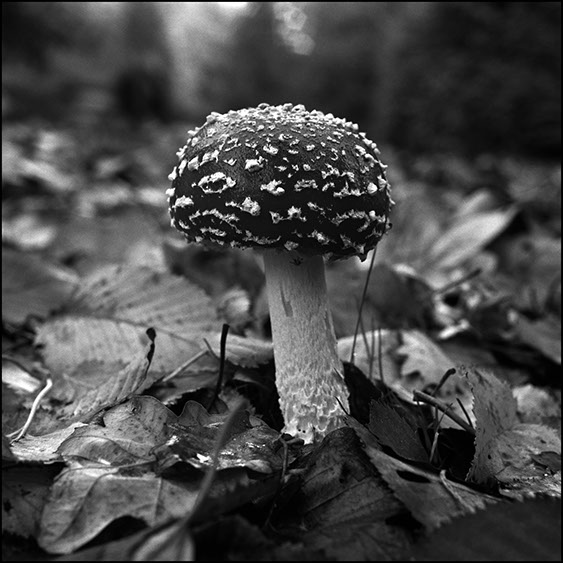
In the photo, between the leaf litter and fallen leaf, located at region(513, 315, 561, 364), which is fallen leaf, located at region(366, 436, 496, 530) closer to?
the leaf litter

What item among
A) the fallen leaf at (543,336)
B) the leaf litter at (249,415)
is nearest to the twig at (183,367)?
the leaf litter at (249,415)

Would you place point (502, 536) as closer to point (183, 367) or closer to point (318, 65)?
point (183, 367)

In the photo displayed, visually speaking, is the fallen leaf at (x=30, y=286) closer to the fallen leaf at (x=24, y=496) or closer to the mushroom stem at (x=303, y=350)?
the mushroom stem at (x=303, y=350)

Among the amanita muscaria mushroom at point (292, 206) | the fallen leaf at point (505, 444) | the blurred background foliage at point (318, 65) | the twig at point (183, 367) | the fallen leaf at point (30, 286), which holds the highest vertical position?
the blurred background foliage at point (318, 65)

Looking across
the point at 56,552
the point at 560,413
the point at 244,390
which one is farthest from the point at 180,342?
the point at 560,413

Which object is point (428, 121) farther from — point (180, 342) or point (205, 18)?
point (205, 18)

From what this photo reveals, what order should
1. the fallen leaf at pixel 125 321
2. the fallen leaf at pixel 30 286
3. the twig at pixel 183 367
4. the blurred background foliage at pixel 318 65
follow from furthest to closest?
the blurred background foliage at pixel 318 65, the fallen leaf at pixel 30 286, the fallen leaf at pixel 125 321, the twig at pixel 183 367

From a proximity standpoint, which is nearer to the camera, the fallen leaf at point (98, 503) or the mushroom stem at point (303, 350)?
the fallen leaf at point (98, 503)

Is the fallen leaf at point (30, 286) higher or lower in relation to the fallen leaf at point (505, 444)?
higher
